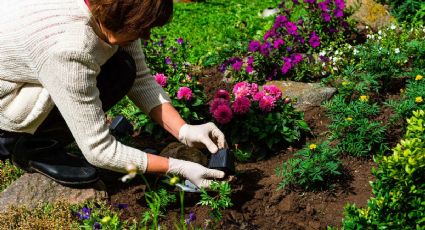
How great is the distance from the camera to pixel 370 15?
215 inches

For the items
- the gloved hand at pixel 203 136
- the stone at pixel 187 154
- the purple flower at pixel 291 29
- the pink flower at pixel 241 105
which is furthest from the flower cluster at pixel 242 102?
the purple flower at pixel 291 29

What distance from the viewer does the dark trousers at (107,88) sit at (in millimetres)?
3281

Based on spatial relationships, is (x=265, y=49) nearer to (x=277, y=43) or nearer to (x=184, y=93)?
(x=277, y=43)

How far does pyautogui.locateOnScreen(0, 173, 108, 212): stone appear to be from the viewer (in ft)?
11.1

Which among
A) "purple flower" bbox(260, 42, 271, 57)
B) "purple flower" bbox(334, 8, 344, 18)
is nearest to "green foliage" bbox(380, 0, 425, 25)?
"purple flower" bbox(334, 8, 344, 18)

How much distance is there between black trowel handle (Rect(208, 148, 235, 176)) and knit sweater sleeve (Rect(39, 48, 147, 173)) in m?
0.36

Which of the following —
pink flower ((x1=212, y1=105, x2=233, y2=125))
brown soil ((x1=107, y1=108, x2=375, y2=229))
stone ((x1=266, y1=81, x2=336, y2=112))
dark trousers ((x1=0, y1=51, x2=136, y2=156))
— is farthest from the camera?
stone ((x1=266, y1=81, x2=336, y2=112))

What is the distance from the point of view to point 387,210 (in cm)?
254

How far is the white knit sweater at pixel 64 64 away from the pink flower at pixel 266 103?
108 cm

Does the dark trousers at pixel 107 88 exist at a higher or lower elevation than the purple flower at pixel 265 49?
higher

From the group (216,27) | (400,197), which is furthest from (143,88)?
(216,27)

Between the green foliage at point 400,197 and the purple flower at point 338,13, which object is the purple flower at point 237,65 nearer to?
the purple flower at point 338,13

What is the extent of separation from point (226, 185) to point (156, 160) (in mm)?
371

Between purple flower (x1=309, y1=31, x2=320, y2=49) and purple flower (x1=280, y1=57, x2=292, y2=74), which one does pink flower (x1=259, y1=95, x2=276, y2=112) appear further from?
purple flower (x1=309, y1=31, x2=320, y2=49)
